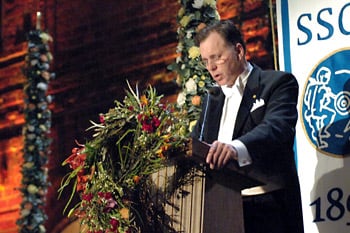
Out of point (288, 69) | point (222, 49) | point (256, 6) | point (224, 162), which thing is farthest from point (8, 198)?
point (224, 162)

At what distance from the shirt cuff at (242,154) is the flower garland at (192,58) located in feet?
4.43

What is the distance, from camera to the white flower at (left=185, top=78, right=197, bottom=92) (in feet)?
11.5

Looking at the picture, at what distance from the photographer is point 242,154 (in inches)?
81.4

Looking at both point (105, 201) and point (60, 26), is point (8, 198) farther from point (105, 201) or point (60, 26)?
point (105, 201)

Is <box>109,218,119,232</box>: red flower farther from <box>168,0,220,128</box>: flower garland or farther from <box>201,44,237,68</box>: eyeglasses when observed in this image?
<box>168,0,220,128</box>: flower garland

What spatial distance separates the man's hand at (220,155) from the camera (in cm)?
197

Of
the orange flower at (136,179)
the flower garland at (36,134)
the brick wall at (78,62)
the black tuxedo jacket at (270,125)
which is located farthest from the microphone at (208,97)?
the flower garland at (36,134)

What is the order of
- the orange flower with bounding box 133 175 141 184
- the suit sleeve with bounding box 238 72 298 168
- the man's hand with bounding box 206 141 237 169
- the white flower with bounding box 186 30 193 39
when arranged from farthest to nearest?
the white flower with bounding box 186 30 193 39
the orange flower with bounding box 133 175 141 184
the suit sleeve with bounding box 238 72 298 168
the man's hand with bounding box 206 141 237 169

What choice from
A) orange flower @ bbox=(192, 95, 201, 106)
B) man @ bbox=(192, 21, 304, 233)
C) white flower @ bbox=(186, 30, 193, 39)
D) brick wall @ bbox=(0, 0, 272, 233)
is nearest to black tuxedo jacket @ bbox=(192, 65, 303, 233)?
man @ bbox=(192, 21, 304, 233)

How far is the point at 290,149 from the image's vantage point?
7.62ft

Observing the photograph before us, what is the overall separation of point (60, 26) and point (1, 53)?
697mm

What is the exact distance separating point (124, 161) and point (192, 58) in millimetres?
1324

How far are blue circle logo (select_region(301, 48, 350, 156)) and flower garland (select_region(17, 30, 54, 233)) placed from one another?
2.47 meters

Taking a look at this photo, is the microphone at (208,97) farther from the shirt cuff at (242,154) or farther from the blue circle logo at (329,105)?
the blue circle logo at (329,105)
